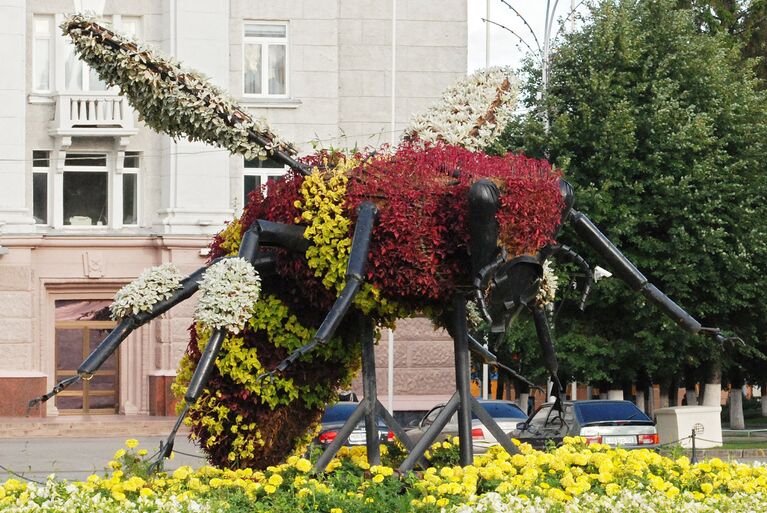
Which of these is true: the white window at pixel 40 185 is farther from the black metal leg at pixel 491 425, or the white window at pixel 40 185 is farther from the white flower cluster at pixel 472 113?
the black metal leg at pixel 491 425

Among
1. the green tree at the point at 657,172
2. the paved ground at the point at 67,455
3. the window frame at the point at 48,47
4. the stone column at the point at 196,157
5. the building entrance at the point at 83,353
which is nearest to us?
the paved ground at the point at 67,455

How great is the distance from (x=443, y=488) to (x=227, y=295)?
218 centimetres

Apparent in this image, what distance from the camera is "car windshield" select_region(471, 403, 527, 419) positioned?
26484 millimetres

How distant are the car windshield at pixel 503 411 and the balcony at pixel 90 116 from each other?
14812mm

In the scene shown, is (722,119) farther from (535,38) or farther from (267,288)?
(267,288)

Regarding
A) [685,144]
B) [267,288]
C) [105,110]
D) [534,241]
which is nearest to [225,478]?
[267,288]

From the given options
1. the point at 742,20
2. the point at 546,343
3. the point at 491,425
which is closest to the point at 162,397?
the point at 742,20

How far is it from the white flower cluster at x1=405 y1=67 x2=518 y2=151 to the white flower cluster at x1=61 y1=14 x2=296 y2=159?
135cm

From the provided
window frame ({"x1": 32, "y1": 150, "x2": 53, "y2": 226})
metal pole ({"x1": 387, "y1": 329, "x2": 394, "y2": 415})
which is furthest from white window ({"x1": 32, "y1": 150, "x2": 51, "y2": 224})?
metal pole ({"x1": 387, "y1": 329, "x2": 394, "y2": 415})

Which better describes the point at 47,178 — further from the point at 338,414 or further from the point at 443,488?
the point at 443,488

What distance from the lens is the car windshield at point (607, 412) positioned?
84.1ft

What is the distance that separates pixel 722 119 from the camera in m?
33.4

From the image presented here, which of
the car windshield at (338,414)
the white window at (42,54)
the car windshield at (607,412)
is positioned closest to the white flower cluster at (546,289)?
the car windshield at (338,414)

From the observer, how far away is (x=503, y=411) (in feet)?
88.2
